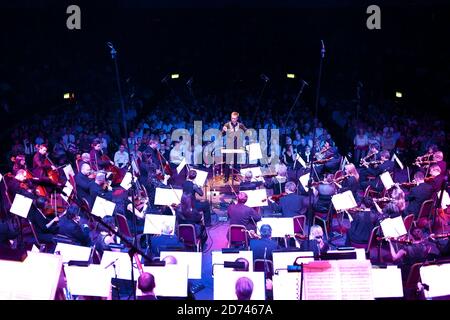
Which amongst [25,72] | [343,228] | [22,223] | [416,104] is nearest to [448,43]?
[416,104]

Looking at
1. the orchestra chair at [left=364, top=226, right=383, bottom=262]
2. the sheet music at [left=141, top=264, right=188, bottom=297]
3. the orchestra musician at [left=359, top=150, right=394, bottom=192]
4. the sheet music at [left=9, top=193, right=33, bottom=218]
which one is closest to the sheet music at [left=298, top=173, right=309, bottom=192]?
the orchestra musician at [left=359, top=150, right=394, bottom=192]

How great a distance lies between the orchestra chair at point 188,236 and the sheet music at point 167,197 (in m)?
0.88

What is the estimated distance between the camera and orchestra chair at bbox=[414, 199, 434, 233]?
29.6ft

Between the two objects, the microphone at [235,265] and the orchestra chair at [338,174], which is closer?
the microphone at [235,265]

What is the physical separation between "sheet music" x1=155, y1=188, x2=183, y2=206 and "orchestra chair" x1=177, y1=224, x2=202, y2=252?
88 cm

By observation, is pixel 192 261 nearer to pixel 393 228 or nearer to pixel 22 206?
pixel 393 228

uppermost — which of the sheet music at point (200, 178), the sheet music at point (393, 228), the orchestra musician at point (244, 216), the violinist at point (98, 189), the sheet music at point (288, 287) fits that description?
the sheet music at point (200, 178)

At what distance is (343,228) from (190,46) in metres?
16.9

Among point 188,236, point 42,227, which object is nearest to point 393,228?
point 188,236

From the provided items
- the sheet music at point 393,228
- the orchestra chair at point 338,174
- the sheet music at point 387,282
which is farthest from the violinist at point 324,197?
the sheet music at point 387,282

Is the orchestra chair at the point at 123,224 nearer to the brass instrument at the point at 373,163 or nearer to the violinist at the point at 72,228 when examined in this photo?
the violinist at the point at 72,228

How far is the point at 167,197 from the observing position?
30.1 ft

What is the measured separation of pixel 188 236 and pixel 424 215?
399cm

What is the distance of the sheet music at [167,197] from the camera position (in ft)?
30.0
